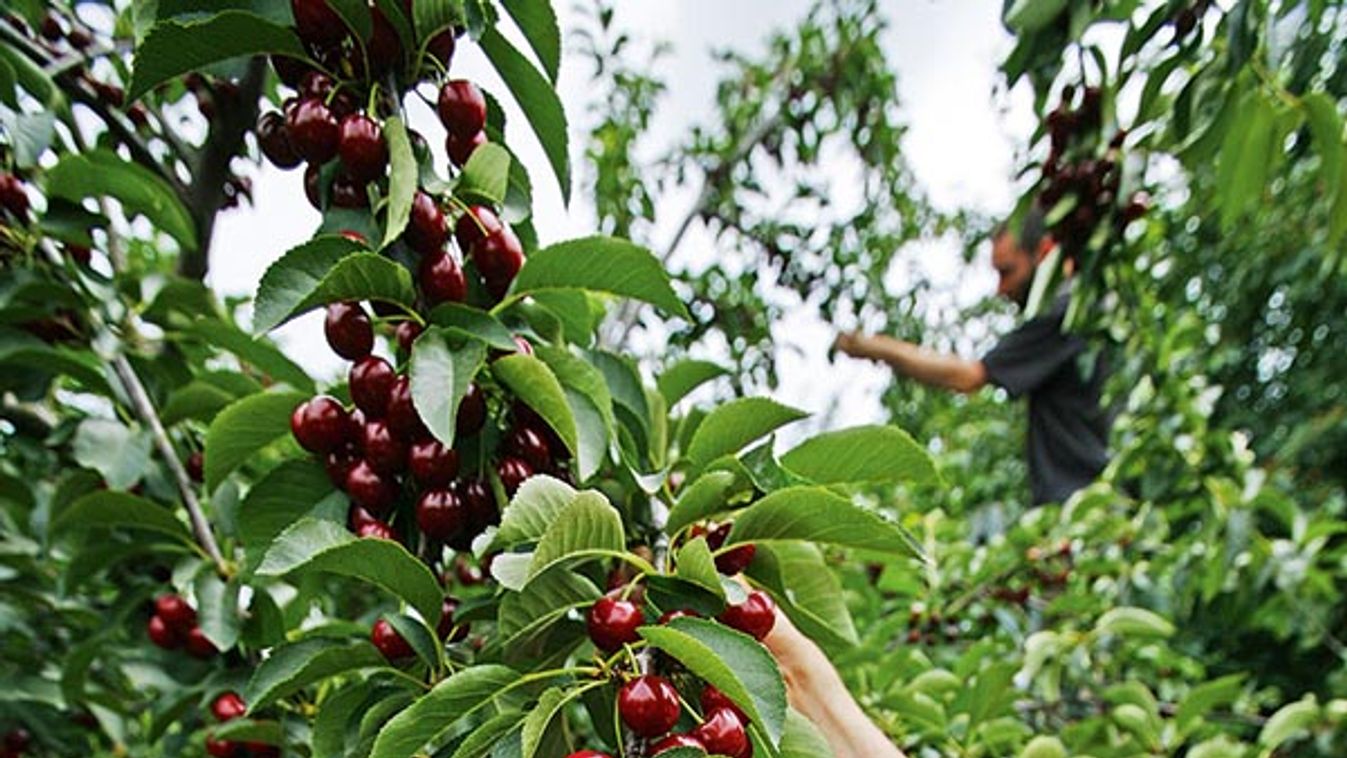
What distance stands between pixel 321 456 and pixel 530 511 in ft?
0.67

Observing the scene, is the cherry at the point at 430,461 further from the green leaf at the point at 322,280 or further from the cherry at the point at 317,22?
the cherry at the point at 317,22

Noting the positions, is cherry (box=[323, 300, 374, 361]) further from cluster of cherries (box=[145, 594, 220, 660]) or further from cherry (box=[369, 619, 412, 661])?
cluster of cherries (box=[145, 594, 220, 660])

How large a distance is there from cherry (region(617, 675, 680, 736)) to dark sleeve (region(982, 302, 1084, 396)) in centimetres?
233

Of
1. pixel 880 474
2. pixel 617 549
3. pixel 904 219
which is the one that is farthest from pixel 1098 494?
pixel 617 549

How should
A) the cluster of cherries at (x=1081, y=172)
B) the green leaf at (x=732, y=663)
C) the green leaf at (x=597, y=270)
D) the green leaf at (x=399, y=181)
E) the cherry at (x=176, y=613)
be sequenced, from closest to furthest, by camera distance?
the green leaf at (x=732, y=663) < the green leaf at (x=399, y=181) < the green leaf at (x=597, y=270) < the cherry at (x=176, y=613) < the cluster of cherries at (x=1081, y=172)

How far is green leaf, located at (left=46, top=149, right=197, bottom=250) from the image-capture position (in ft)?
3.06

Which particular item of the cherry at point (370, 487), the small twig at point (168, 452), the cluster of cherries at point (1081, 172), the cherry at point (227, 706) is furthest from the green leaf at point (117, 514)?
the cluster of cherries at point (1081, 172)

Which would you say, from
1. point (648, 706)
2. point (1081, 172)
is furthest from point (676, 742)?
point (1081, 172)

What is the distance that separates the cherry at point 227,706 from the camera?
0.91 meters

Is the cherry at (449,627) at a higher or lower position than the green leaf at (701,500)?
lower

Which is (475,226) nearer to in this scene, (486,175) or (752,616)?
(486,175)

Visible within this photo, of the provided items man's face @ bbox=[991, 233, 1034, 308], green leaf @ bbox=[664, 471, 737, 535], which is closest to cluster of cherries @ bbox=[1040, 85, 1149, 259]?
green leaf @ bbox=[664, 471, 737, 535]

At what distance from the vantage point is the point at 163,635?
0.98 meters

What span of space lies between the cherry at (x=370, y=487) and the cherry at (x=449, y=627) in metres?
0.08
